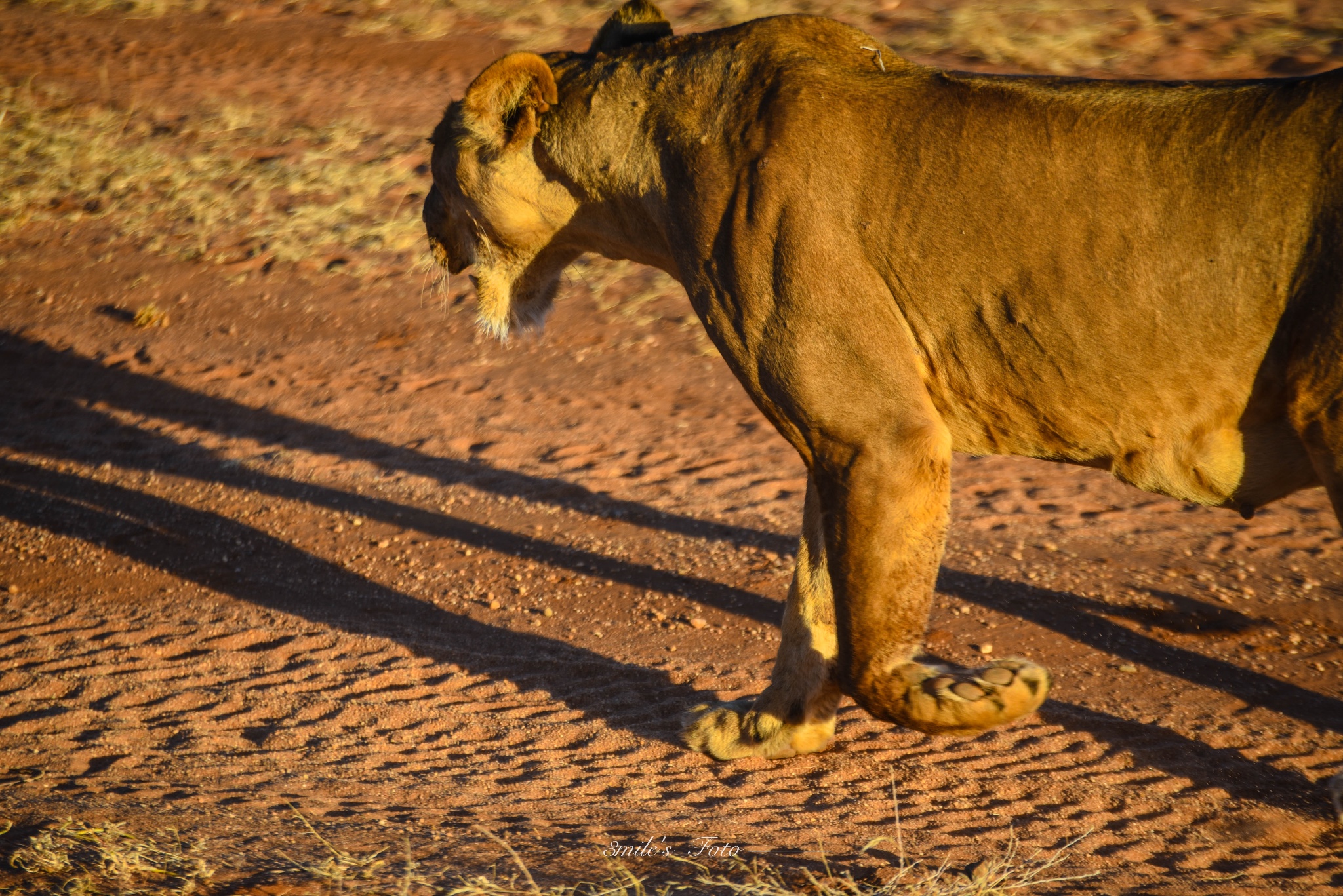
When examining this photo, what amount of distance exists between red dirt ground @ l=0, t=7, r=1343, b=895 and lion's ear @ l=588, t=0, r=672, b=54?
2315 millimetres

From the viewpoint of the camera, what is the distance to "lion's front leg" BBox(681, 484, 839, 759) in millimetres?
3885

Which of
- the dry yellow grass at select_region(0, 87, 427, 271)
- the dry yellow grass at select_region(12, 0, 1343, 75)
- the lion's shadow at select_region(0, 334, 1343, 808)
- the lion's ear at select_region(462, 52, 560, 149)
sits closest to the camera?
the lion's ear at select_region(462, 52, 560, 149)

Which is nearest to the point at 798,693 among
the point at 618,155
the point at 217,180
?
the point at 618,155

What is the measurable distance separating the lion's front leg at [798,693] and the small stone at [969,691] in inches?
37.6

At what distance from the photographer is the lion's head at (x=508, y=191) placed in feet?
11.9

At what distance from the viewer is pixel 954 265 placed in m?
2.97

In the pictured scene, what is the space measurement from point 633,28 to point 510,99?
511 millimetres

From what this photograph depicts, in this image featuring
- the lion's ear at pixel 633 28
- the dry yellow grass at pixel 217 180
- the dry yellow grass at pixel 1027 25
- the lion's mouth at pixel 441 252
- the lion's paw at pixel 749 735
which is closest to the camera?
the lion's ear at pixel 633 28

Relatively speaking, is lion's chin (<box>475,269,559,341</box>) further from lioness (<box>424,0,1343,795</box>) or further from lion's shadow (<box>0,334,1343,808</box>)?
lion's shadow (<box>0,334,1343,808</box>)

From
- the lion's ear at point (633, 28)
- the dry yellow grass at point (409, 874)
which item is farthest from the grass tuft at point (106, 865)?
the lion's ear at point (633, 28)

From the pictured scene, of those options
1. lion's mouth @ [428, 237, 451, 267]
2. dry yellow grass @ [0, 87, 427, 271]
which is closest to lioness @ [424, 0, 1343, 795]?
lion's mouth @ [428, 237, 451, 267]

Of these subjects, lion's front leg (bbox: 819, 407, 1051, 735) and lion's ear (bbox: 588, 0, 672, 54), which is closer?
lion's front leg (bbox: 819, 407, 1051, 735)

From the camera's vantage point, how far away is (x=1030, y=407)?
3.05 m

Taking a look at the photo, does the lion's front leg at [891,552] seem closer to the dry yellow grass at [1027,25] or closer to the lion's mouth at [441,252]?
the lion's mouth at [441,252]
